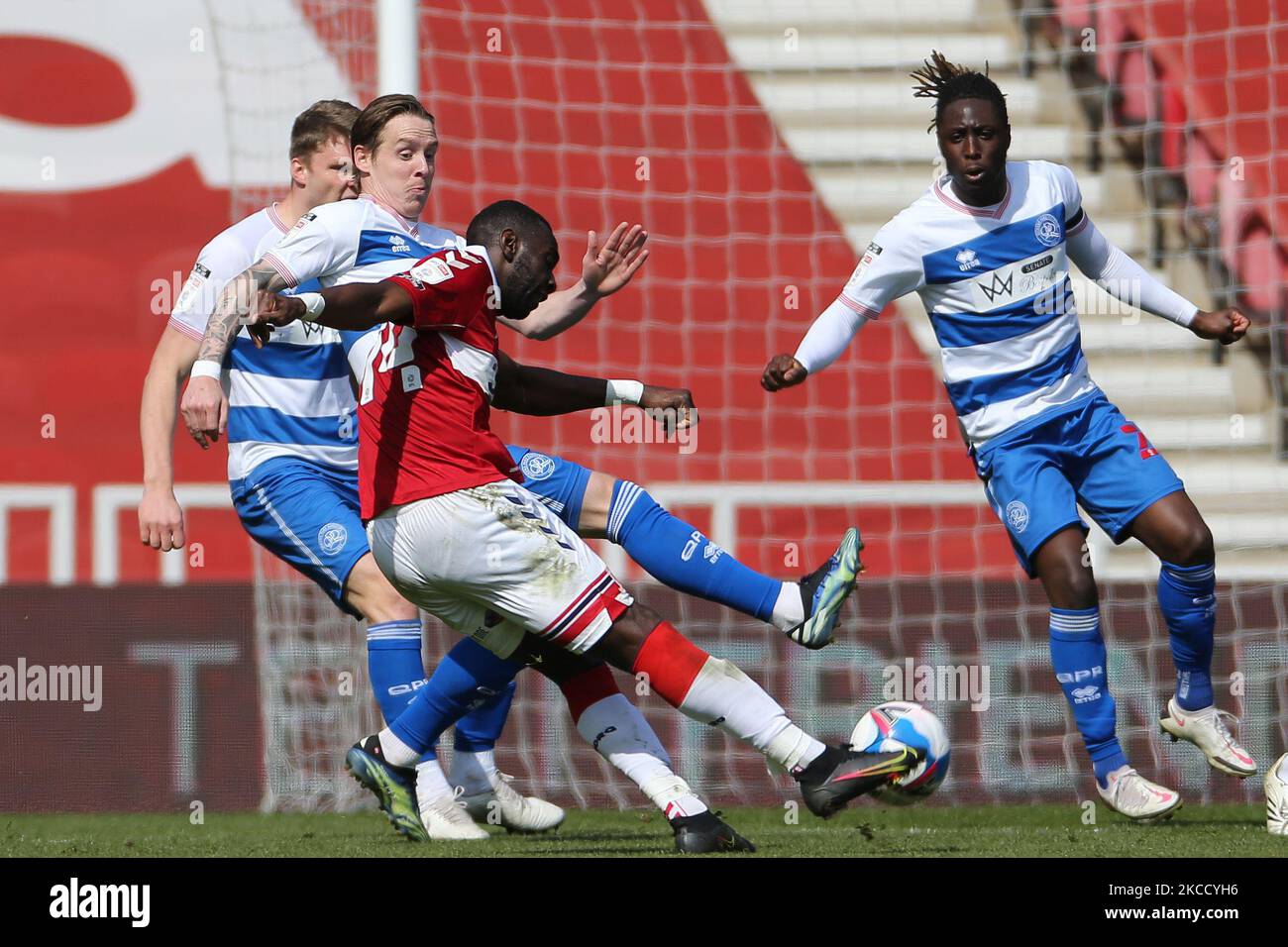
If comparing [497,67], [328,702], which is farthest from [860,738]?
[497,67]

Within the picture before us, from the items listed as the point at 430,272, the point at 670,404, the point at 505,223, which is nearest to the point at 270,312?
the point at 430,272

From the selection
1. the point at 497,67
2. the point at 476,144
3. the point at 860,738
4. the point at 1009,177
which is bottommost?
the point at 860,738

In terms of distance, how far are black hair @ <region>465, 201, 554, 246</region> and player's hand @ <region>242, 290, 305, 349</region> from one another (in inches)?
27.1

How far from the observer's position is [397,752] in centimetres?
466

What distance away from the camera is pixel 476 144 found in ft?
26.0

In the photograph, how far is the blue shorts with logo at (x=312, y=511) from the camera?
16.3ft

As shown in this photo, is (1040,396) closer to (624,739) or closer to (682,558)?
(682,558)

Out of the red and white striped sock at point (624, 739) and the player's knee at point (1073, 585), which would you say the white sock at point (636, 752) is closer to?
the red and white striped sock at point (624, 739)

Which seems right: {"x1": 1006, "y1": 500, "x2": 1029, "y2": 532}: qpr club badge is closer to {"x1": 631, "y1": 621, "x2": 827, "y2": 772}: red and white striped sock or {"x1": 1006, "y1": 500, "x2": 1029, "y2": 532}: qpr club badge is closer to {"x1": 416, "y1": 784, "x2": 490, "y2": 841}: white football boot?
{"x1": 631, "y1": 621, "x2": 827, "y2": 772}: red and white striped sock

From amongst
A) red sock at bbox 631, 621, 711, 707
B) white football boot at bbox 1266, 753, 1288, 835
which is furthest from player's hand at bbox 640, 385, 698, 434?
white football boot at bbox 1266, 753, 1288, 835

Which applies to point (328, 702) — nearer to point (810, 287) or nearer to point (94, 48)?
point (810, 287)

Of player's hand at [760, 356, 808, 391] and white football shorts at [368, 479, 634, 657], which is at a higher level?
player's hand at [760, 356, 808, 391]

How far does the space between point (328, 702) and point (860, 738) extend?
11.9ft

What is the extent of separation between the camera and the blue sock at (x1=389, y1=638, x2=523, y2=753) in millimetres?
4656
